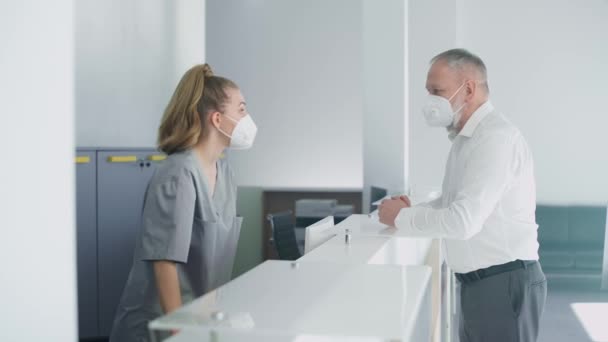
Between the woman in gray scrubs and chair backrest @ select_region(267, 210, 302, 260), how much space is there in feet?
7.84

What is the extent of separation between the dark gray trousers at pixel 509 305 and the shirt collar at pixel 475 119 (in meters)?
0.55

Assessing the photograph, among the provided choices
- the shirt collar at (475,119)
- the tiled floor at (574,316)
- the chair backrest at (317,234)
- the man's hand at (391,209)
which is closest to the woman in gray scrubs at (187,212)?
the chair backrest at (317,234)

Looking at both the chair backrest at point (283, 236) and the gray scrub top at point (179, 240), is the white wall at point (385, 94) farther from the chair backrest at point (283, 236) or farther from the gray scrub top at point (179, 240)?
the gray scrub top at point (179, 240)

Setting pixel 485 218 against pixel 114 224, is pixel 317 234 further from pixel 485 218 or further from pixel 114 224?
pixel 114 224

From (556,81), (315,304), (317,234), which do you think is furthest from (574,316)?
(315,304)

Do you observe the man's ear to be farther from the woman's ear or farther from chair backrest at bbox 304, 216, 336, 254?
the woman's ear

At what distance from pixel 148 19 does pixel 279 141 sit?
2.55m

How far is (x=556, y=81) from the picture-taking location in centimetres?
718

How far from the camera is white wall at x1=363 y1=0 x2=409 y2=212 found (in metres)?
5.23

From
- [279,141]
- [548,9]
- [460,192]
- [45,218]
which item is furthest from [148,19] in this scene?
[45,218]

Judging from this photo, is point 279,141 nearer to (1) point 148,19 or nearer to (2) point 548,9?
(1) point 148,19

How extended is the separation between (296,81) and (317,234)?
17.0 feet

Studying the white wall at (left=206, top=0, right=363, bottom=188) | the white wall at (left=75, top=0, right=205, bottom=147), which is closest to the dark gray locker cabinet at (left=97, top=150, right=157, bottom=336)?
the white wall at (left=75, top=0, right=205, bottom=147)

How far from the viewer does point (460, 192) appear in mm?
2396
